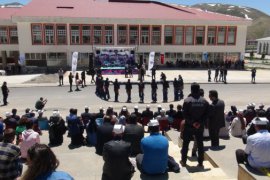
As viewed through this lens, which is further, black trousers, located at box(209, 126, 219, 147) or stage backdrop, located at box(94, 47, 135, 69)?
stage backdrop, located at box(94, 47, 135, 69)

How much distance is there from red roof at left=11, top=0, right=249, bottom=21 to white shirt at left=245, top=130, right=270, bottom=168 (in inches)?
1628

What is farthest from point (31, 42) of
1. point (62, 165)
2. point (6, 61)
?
point (62, 165)

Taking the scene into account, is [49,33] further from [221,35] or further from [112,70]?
[221,35]

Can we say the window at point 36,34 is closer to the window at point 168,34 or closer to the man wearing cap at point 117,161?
the window at point 168,34

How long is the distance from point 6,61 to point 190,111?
44710mm

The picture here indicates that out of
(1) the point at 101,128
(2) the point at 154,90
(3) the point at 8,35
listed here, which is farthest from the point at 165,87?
(3) the point at 8,35

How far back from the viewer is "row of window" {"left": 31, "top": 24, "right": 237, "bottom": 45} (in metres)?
44.6

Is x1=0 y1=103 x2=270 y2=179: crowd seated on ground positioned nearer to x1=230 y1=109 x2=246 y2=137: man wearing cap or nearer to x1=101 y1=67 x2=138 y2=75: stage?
x1=230 y1=109 x2=246 y2=137: man wearing cap

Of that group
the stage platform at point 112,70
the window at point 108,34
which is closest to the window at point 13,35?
the window at point 108,34

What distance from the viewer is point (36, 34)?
4438 cm

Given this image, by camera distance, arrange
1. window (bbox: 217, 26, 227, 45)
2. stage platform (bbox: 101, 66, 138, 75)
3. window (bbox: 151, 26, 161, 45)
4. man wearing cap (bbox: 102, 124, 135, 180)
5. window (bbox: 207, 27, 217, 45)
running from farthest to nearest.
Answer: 1. window (bbox: 217, 26, 227, 45)
2. window (bbox: 207, 27, 217, 45)
3. window (bbox: 151, 26, 161, 45)
4. stage platform (bbox: 101, 66, 138, 75)
5. man wearing cap (bbox: 102, 124, 135, 180)

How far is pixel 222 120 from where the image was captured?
8953mm

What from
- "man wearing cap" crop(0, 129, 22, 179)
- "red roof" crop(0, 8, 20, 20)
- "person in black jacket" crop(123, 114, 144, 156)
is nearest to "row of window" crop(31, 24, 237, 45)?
"red roof" crop(0, 8, 20, 20)

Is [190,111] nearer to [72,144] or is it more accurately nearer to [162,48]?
[72,144]
